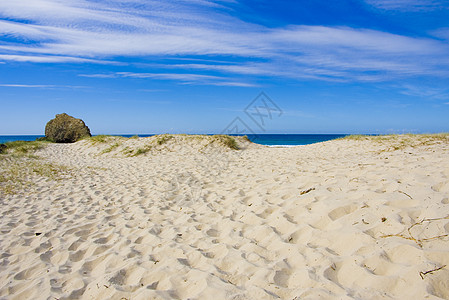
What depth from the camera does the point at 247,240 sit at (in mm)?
3254

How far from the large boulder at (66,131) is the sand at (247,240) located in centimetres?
1850

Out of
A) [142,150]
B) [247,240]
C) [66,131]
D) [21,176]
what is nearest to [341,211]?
[247,240]

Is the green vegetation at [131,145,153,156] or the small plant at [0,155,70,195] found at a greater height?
the green vegetation at [131,145,153,156]

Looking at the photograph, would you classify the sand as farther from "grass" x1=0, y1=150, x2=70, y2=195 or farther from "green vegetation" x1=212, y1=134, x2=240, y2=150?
"green vegetation" x1=212, y1=134, x2=240, y2=150

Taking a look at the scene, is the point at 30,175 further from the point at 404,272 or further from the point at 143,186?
the point at 404,272

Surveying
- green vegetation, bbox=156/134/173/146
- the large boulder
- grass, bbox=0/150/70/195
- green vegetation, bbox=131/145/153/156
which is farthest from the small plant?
the large boulder

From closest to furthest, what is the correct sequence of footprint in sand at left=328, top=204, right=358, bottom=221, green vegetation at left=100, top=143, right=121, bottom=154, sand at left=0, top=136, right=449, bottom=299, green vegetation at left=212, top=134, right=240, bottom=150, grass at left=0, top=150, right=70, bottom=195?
sand at left=0, top=136, right=449, bottom=299 → footprint in sand at left=328, top=204, right=358, bottom=221 → grass at left=0, top=150, right=70, bottom=195 → green vegetation at left=212, top=134, right=240, bottom=150 → green vegetation at left=100, top=143, right=121, bottom=154

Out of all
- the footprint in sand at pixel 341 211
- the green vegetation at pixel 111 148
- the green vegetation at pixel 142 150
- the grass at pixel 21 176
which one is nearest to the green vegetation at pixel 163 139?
the green vegetation at pixel 142 150

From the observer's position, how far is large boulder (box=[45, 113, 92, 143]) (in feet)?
74.4

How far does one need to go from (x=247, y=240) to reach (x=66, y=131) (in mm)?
23698

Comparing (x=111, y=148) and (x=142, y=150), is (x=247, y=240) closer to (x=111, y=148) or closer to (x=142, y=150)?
(x=142, y=150)

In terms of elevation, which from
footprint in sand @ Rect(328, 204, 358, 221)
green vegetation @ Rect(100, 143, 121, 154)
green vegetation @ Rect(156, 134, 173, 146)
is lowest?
green vegetation @ Rect(100, 143, 121, 154)

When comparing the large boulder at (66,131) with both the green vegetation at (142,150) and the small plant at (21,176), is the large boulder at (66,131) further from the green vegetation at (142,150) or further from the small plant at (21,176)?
the small plant at (21,176)

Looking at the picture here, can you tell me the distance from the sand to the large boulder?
18.5m
